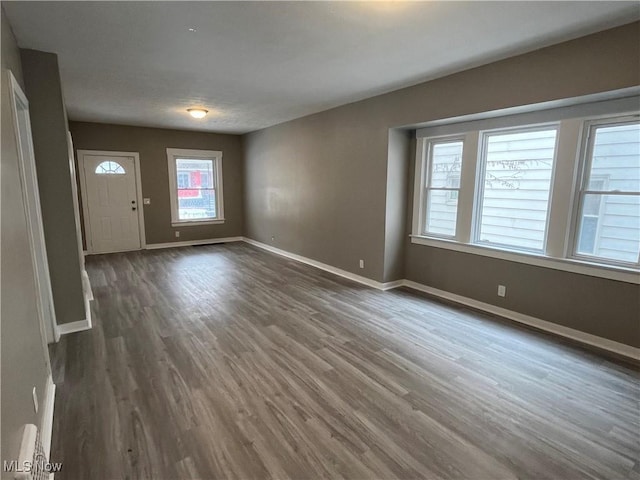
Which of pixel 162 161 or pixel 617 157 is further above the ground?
pixel 162 161

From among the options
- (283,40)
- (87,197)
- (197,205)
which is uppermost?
(283,40)

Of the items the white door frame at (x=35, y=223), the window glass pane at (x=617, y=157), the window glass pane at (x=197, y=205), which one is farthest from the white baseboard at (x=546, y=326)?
the window glass pane at (x=197, y=205)

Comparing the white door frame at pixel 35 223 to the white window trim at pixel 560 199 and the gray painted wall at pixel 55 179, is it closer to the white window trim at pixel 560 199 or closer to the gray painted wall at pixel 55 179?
the gray painted wall at pixel 55 179

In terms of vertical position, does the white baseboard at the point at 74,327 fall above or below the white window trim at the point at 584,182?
below

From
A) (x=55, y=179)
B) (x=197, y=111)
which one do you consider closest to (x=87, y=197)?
(x=197, y=111)

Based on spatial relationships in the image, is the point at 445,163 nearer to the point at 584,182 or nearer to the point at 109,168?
the point at 584,182

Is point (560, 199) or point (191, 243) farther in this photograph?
point (191, 243)

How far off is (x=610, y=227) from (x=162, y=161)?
7.56 metres

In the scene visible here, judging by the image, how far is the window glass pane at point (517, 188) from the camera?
3.35 meters

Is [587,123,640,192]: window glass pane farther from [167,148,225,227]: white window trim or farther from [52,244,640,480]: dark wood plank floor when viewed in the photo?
[167,148,225,227]: white window trim

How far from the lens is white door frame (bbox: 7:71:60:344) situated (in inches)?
93.8

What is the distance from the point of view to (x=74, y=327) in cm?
332

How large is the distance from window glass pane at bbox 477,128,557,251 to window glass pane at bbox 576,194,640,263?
1.12 feet

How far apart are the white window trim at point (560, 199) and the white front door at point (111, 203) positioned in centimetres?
618
